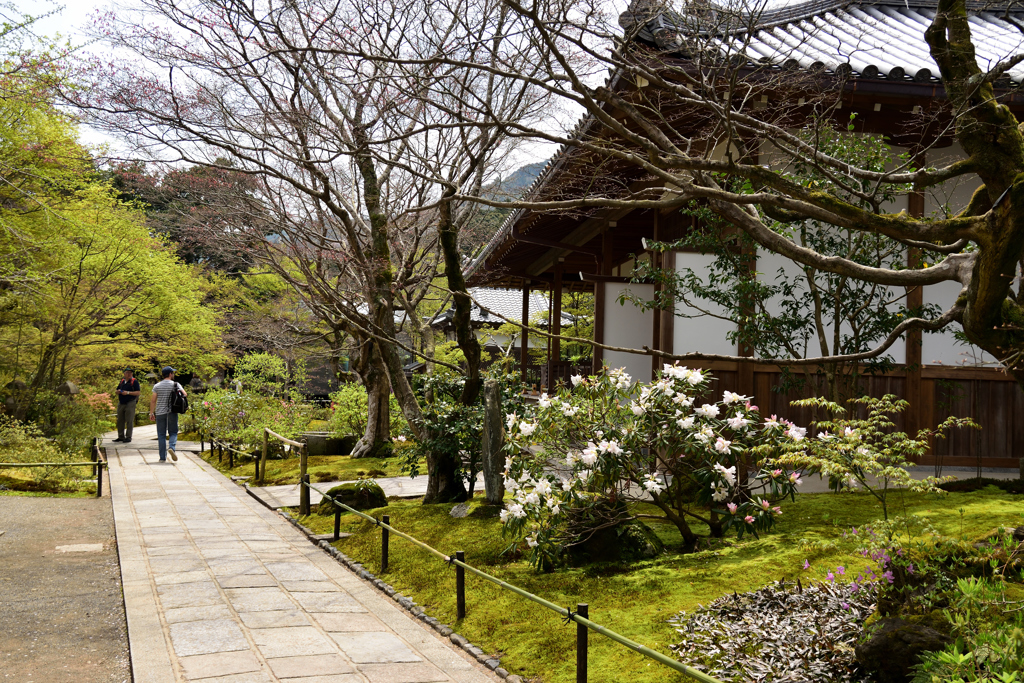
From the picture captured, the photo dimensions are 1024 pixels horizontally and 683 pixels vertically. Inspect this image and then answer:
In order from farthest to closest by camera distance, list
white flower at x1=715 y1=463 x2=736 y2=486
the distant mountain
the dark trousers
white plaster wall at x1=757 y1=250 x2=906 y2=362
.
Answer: the dark trousers → the distant mountain → white plaster wall at x1=757 y1=250 x2=906 y2=362 → white flower at x1=715 y1=463 x2=736 y2=486

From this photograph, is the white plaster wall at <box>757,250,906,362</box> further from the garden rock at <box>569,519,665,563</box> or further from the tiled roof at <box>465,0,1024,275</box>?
the garden rock at <box>569,519,665,563</box>

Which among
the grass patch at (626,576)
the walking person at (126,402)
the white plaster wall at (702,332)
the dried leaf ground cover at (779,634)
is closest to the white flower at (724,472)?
the grass patch at (626,576)

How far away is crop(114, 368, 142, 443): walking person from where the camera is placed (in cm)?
1811

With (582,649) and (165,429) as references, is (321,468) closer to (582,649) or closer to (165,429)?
(165,429)

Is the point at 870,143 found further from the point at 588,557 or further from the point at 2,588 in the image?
the point at 2,588

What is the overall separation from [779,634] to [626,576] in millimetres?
1681

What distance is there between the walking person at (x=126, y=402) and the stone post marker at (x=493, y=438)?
41.6 feet

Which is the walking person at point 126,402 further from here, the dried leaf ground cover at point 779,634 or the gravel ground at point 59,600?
the dried leaf ground cover at point 779,634

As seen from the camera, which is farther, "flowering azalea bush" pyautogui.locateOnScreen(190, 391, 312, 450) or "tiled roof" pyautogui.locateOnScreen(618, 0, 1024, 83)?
"flowering azalea bush" pyautogui.locateOnScreen(190, 391, 312, 450)

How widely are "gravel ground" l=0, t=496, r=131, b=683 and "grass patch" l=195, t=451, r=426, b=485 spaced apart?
13.1 feet

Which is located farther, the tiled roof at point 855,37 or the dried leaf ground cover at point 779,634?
the tiled roof at point 855,37

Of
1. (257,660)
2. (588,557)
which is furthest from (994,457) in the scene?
(257,660)

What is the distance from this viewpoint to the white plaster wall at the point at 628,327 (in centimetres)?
1200

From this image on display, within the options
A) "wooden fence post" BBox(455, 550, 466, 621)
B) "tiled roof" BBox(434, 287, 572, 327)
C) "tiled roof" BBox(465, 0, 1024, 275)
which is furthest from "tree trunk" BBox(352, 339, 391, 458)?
"tiled roof" BBox(434, 287, 572, 327)
